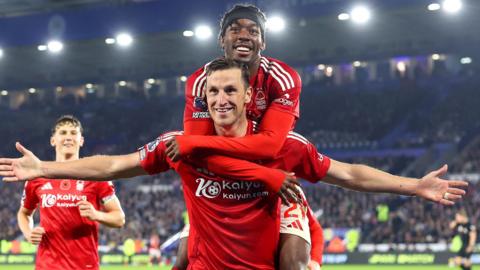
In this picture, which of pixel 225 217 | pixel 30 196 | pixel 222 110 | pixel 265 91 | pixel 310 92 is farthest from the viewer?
pixel 310 92

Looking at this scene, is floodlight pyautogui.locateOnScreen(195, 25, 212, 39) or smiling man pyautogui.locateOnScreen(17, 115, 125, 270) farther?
floodlight pyautogui.locateOnScreen(195, 25, 212, 39)

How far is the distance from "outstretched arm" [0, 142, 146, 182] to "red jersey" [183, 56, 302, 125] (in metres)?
0.57

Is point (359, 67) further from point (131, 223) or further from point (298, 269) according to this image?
point (298, 269)

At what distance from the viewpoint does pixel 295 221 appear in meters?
5.92

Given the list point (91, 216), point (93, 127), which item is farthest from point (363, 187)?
point (93, 127)

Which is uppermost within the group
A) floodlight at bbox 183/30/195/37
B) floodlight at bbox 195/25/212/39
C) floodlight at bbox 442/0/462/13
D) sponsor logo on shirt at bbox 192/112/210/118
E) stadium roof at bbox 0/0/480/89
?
stadium roof at bbox 0/0/480/89

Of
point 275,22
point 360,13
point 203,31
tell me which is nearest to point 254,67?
point 360,13

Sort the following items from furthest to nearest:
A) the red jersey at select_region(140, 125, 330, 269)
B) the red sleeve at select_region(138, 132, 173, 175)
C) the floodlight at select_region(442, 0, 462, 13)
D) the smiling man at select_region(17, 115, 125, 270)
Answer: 1. the floodlight at select_region(442, 0, 462, 13)
2. the smiling man at select_region(17, 115, 125, 270)
3. the red sleeve at select_region(138, 132, 173, 175)
4. the red jersey at select_region(140, 125, 330, 269)

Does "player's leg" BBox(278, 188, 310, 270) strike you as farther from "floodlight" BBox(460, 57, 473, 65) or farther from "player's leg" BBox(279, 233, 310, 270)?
"floodlight" BBox(460, 57, 473, 65)

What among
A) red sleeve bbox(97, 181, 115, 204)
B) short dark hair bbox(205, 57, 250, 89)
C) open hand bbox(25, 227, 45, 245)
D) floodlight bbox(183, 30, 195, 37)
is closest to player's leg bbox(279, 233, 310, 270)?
short dark hair bbox(205, 57, 250, 89)

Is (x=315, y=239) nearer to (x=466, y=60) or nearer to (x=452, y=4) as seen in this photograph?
(x=452, y=4)

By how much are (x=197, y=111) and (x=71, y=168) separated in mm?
Result: 931

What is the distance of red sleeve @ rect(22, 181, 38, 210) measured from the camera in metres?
8.70

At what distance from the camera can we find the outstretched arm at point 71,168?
5324 mm
